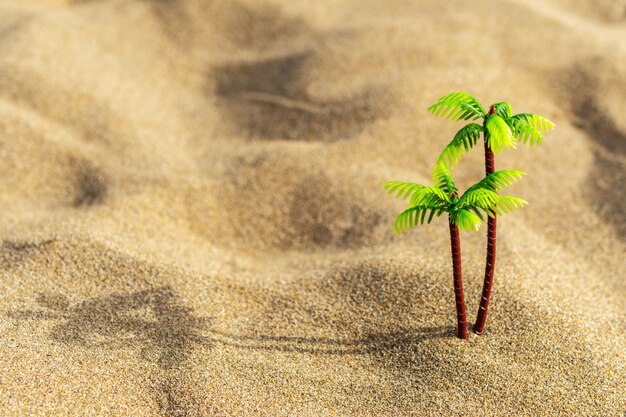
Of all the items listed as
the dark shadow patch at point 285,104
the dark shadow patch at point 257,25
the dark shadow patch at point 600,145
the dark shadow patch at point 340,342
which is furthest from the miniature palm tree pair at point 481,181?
the dark shadow patch at point 257,25

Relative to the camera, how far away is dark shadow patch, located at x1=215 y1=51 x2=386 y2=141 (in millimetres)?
5387

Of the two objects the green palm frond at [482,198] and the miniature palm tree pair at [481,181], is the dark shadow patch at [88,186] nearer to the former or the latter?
the miniature palm tree pair at [481,181]

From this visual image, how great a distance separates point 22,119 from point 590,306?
4.39 meters

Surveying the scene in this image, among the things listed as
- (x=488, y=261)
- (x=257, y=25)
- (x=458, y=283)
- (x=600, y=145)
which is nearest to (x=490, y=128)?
(x=488, y=261)

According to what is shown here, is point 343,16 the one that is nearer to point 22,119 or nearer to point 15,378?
point 22,119

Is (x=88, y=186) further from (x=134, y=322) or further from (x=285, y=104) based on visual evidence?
(x=285, y=104)

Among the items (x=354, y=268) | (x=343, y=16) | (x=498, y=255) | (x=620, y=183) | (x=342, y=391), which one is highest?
(x=343, y=16)

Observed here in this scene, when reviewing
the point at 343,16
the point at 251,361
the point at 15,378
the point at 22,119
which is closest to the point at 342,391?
the point at 251,361

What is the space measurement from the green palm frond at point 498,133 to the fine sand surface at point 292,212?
3.95 feet

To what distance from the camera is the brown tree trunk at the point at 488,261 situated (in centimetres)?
303

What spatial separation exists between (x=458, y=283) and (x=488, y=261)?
182 mm

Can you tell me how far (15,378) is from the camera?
3.19 metres

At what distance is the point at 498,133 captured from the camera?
2.77m

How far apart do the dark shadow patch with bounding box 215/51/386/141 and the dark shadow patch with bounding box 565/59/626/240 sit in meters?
1.69
